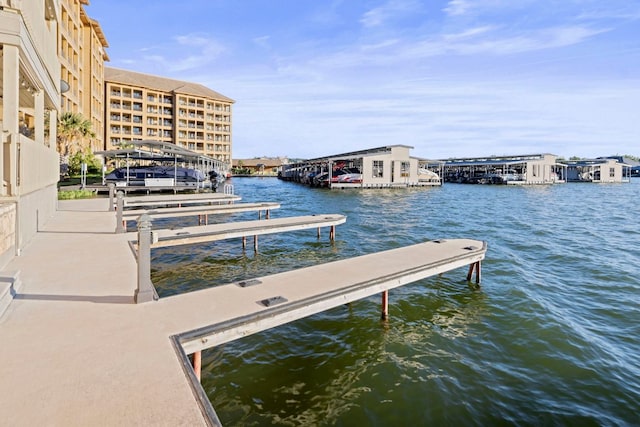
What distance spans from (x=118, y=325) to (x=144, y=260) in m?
1.04

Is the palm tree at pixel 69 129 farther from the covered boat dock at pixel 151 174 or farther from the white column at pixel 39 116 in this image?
the white column at pixel 39 116

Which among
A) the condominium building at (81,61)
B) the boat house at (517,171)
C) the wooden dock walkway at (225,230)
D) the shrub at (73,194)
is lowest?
the wooden dock walkway at (225,230)

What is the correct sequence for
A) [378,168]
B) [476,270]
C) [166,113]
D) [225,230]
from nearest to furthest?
[476,270], [225,230], [378,168], [166,113]

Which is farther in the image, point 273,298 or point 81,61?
point 81,61

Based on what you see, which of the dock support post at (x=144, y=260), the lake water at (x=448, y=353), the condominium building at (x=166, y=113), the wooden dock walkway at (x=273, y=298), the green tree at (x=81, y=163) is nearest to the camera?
the wooden dock walkway at (x=273, y=298)

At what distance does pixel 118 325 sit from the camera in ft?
15.9

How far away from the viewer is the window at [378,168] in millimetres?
55281

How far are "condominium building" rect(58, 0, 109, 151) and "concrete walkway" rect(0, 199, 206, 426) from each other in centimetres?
4011

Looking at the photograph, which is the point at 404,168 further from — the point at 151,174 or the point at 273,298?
the point at 273,298

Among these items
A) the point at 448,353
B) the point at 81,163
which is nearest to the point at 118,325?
the point at 448,353

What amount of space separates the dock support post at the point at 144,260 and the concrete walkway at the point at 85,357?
23 centimetres

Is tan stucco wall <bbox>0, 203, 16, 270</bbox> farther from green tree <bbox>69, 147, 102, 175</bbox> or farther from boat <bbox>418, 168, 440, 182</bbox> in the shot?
boat <bbox>418, 168, 440, 182</bbox>

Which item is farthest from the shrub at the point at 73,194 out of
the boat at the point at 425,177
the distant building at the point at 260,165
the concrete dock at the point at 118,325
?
the distant building at the point at 260,165

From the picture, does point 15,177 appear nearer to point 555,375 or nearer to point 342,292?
point 342,292
